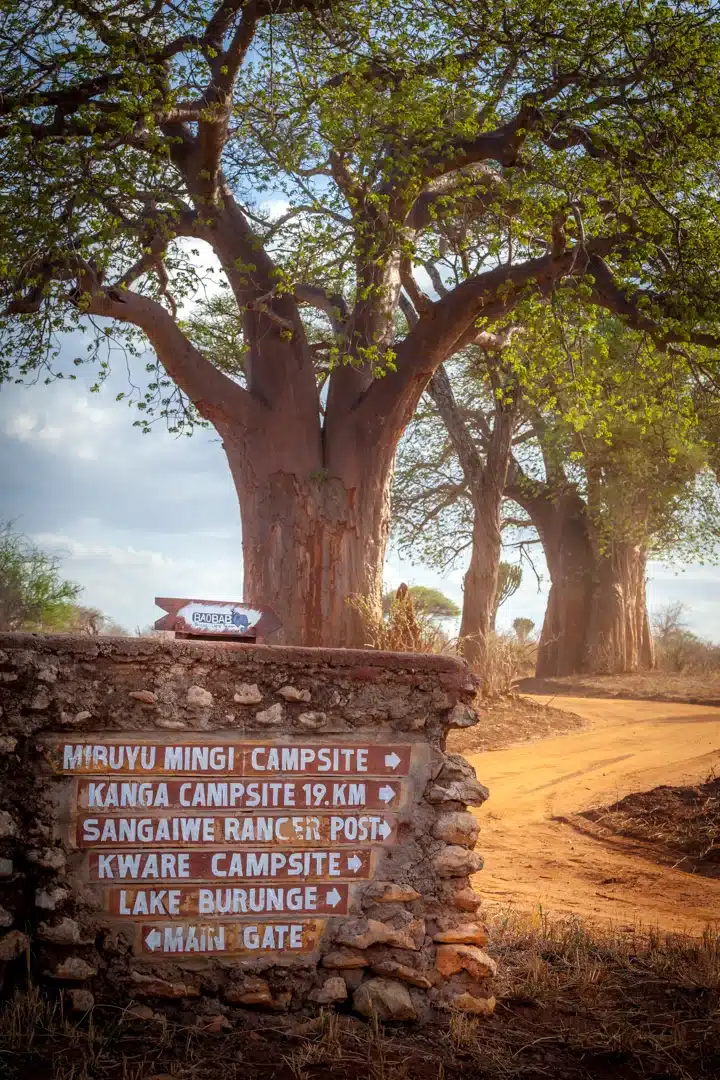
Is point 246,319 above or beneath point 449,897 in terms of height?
above

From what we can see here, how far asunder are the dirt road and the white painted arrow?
103 inches

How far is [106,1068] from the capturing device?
10.8ft

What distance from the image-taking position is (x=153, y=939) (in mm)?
3730

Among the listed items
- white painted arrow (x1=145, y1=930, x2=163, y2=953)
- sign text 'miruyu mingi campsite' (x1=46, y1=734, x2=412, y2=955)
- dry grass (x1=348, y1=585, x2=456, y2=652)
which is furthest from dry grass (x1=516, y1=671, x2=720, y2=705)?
white painted arrow (x1=145, y1=930, x2=163, y2=953)

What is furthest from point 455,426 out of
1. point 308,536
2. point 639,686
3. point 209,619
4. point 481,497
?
point 209,619

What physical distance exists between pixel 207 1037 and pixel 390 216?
8795 millimetres

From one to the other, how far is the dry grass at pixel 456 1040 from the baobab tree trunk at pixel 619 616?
17025 mm

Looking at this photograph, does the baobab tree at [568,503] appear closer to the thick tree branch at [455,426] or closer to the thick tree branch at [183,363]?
the thick tree branch at [455,426]

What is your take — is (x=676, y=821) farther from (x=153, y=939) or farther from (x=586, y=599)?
(x=586, y=599)

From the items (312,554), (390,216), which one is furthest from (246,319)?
(312,554)

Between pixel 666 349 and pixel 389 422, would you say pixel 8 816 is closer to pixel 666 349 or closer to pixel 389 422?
pixel 389 422

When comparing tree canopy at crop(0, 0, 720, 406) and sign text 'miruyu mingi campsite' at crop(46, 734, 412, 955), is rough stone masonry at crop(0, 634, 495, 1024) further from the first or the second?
tree canopy at crop(0, 0, 720, 406)

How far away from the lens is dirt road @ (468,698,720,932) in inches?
237

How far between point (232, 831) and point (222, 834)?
39 millimetres
